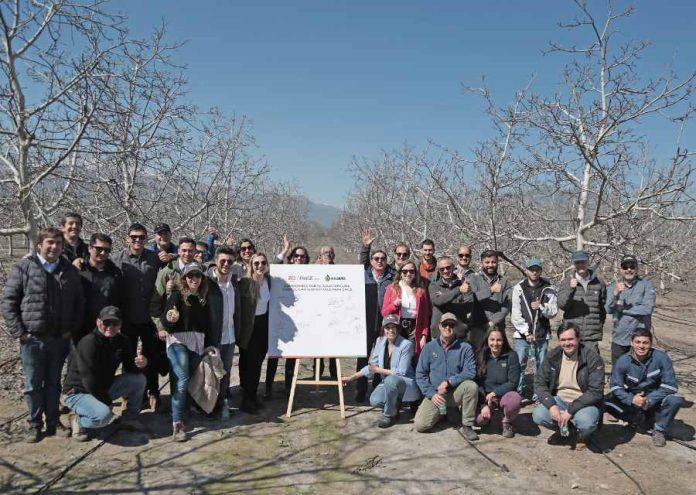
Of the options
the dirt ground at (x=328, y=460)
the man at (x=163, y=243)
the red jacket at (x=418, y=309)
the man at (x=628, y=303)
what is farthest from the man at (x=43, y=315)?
the man at (x=628, y=303)

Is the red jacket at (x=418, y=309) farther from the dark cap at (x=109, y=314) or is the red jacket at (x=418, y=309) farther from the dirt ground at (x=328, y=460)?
the dark cap at (x=109, y=314)

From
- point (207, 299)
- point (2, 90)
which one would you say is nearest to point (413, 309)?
point (207, 299)

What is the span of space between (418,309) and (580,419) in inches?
78.6

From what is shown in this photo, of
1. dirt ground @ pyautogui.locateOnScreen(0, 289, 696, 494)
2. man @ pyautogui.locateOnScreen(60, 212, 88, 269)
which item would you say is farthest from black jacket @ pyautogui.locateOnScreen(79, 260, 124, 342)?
dirt ground @ pyautogui.locateOnScreen(0, 289, 696, 494)

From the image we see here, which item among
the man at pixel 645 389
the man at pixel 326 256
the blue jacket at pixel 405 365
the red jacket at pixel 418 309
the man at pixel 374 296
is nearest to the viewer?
the man at pixel 645 389

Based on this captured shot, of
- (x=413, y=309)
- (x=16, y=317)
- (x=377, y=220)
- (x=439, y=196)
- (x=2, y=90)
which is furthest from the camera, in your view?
(x=377, y=220)

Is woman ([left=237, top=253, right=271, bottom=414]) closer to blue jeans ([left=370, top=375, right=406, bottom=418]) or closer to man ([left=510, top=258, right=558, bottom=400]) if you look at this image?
blue jeans ([left=370, top=375, right=406, bottom=418])

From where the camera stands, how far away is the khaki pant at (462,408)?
5.23m

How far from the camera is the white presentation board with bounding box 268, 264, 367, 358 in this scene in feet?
19.5

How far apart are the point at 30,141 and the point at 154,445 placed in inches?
133

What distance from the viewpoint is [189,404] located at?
5559 mm

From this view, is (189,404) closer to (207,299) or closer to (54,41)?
(207,299)

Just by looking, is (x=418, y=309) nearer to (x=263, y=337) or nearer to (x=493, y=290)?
(x=493, y=290)

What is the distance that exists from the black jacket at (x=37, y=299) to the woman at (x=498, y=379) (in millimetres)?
4265
